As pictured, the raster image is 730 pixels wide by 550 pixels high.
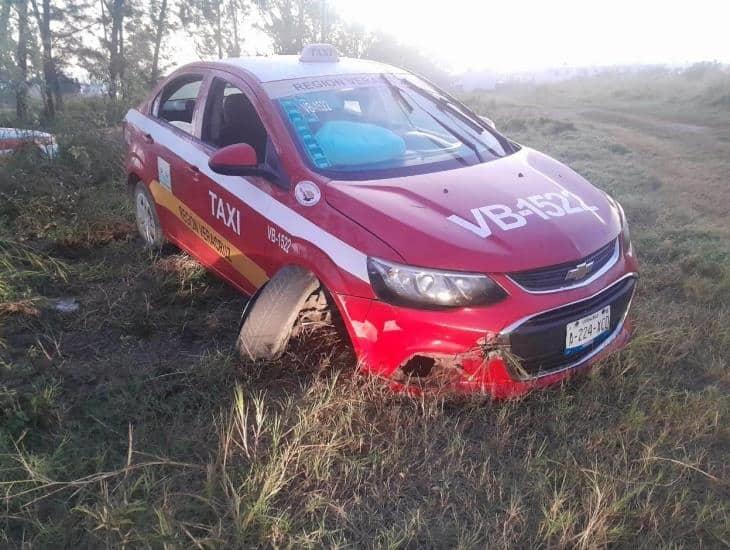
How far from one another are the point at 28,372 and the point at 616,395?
266 centimetres

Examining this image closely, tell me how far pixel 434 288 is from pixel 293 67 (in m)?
1.90

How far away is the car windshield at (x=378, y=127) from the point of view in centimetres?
309

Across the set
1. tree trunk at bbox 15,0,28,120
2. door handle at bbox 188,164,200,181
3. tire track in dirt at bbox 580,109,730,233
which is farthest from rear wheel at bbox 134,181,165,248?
tree trunk at bbox 15,0,28,120

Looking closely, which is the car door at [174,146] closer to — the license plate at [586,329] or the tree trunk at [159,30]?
the license plate at [586,329]

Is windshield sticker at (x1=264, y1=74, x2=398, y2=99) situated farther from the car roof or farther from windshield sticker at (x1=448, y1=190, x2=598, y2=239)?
windshield sticker at (x1=448, y1=190, x2=598, y2=239)

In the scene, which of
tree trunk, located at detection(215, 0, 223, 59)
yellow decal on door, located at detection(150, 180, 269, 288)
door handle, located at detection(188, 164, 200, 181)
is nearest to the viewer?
yellow decal on door, located at detection(150, 180, 269, 288)

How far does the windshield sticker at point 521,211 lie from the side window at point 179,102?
2.04m

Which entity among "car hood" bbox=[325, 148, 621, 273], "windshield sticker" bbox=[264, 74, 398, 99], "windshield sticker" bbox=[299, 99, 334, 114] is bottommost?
"car hood" bbox=[325, 148, 621, 273]

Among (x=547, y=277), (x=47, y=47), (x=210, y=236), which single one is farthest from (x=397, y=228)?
(x=47, y=47)

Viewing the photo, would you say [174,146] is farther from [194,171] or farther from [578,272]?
[578,272]

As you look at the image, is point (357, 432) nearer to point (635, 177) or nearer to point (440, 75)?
point (635, 177)

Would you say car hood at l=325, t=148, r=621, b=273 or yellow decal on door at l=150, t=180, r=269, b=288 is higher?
car hood at l=325, t=148, r=621, b=273

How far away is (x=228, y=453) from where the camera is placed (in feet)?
7.54

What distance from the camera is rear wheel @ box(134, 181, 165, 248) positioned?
4.45 m
